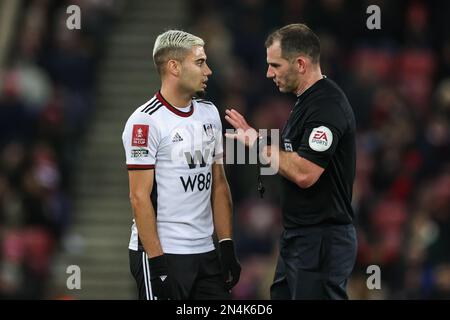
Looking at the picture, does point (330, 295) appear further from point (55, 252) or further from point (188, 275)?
point (55, 252)

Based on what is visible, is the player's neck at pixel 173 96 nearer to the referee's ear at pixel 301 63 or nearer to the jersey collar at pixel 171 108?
the jersey collar at pixel 171 108

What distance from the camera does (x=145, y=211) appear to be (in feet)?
22.2

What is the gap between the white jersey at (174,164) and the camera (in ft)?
22.3

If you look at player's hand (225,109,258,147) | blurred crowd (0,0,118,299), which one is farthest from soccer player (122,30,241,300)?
blurred crowd (0,0,118,299)

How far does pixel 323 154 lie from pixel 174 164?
906 millimetres

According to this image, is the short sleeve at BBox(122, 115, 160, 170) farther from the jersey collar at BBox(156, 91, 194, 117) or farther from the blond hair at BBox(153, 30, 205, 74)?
the blond hair at BBox(153, 30, 205, 74)

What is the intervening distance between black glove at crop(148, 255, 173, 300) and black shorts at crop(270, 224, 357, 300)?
0.77m

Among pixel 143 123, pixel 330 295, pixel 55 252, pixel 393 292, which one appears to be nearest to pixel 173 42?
pixel 143 123

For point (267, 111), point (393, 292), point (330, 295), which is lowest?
point (393, 292)

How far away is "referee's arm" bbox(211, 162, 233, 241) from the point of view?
7121 millimetres

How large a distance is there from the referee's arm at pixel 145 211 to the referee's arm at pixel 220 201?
49 centimetres

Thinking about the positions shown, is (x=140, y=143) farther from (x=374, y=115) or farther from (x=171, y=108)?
(x=374, y=115)

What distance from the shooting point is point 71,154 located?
45.1ft

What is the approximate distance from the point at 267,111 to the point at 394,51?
1.99 meters
